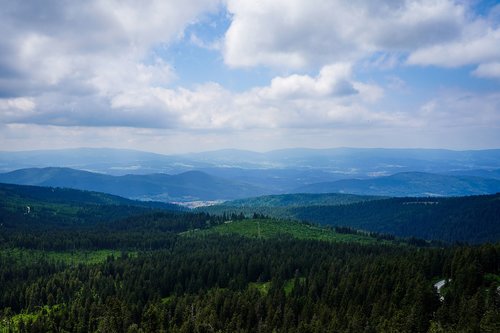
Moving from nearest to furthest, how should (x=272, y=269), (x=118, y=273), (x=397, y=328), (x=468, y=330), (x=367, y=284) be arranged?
(x=468, y=330)
(x=397, y=328)
(x=367, y=284)
(x=272, y=269)
(x=118, y=273)

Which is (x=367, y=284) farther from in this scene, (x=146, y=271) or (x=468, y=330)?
(x=146, y=271)

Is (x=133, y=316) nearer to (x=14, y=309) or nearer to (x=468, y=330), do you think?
(x=14, y=309)

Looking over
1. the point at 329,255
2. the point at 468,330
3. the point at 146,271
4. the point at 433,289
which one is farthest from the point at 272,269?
the point at 468,330

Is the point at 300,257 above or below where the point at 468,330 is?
below

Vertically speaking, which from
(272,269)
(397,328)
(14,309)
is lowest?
(14,309)

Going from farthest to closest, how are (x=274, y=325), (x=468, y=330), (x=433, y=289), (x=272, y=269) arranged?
(x=272, y=269)
(x=274, y=325)
(x=433, y=289)
(x=468, y=330)

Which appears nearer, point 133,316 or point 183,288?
point 133,316

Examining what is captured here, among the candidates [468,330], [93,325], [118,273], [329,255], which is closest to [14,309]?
[118,273]

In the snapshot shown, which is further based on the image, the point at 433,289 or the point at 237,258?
the point at 237,258

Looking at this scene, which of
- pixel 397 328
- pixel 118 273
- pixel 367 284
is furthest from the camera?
pixel 118 273
